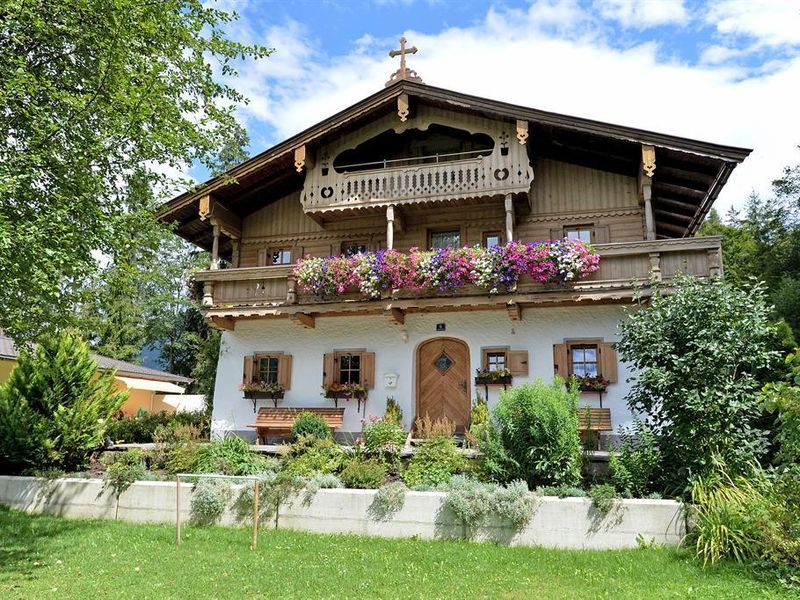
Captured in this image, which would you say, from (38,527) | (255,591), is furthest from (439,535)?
(38,527)

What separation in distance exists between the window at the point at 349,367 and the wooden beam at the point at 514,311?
4003 millimetres

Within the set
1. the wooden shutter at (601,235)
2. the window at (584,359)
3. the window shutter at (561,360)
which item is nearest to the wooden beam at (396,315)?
the window shutter at (561,360)

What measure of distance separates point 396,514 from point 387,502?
0.69ft

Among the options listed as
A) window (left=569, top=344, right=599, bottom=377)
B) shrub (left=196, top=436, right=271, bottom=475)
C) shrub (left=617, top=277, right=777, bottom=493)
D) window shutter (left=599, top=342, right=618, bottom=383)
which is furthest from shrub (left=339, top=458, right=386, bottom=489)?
window shutter (left=599, top=342, right=618, bottom=383)

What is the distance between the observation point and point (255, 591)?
6.24 m

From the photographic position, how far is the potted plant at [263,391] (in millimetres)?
15477

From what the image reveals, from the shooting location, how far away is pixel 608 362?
44.6ft

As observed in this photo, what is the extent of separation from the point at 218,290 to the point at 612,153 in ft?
34.4

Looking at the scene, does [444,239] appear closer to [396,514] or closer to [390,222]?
[390,222]

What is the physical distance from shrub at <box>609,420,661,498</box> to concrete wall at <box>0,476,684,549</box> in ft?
2.32

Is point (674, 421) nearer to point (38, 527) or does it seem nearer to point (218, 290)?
point (38, 527)

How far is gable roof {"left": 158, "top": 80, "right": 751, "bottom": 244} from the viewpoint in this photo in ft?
43.7

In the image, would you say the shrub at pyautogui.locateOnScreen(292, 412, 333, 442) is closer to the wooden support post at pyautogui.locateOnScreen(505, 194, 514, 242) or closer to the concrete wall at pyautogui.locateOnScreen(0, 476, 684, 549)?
the concrete wall at pyautogui.locateOnScreen(0, 476, 684, 549)

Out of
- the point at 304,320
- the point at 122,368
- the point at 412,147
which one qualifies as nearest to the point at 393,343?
the point at 304,320
